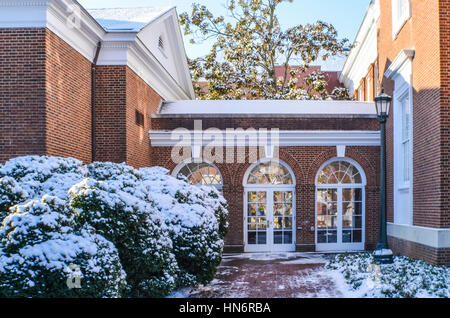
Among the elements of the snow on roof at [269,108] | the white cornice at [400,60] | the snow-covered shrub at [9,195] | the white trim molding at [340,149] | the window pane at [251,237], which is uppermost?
the white cornice at [400,60]

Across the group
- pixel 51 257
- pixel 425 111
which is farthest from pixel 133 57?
pixel 51 257

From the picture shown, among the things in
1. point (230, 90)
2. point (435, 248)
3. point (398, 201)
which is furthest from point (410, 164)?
point (230, 90)

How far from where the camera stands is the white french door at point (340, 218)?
1706 cm

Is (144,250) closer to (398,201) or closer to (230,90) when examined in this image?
(398,201)

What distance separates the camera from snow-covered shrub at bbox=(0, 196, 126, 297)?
5832 millimetres

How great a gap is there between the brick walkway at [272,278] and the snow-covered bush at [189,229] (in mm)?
452

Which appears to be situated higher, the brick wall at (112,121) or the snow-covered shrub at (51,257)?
the brick wall at (112,121)

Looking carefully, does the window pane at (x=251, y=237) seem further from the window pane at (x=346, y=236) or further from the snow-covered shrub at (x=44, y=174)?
the snow-covered shrub at (x=44, y=174)

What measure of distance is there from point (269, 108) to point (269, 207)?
11.3 feet

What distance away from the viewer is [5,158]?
11.4 meters

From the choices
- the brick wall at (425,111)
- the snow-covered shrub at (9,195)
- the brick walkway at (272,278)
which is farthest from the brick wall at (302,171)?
the snow-covered shrub at (9,195)

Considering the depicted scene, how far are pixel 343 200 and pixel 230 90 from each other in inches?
494

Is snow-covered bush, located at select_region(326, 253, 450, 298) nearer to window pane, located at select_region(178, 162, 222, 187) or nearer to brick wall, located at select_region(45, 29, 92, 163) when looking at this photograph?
window pane, located at select_region(178, 162, 222, 187)

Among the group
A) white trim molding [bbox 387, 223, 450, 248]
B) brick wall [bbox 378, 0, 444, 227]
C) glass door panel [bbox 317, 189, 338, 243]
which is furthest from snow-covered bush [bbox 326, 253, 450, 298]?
glass door panel [bbox 317, 189, 338, 243]
